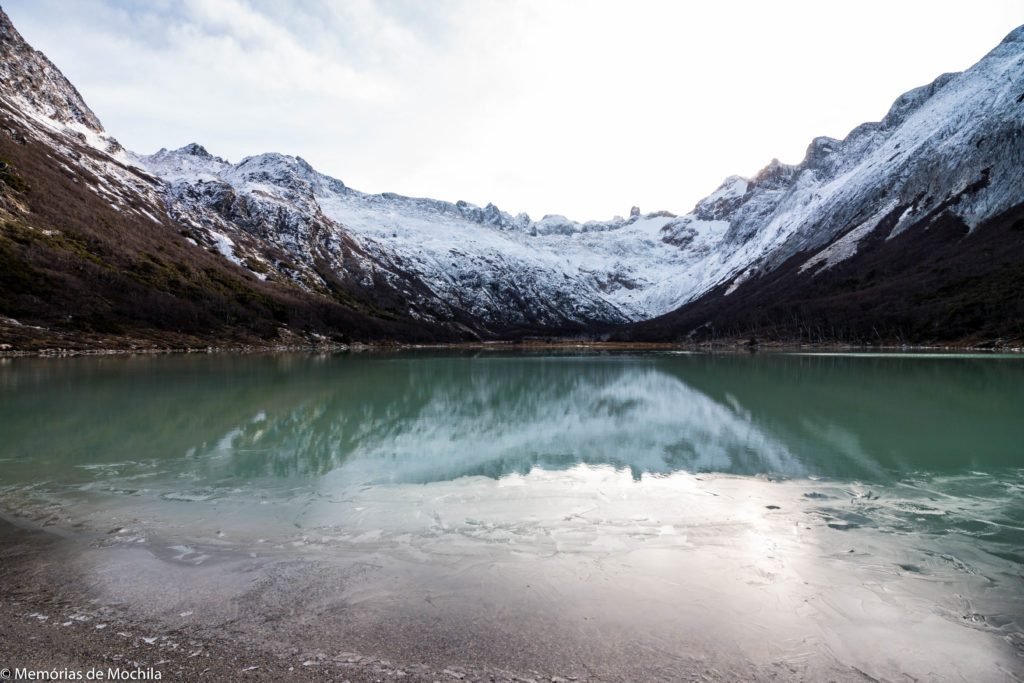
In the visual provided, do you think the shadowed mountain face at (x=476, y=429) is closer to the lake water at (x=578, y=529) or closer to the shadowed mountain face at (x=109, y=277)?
the lake water at (x=578, y=529)

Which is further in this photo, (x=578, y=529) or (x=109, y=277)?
(x=109, y=277)

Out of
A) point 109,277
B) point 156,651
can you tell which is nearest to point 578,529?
→ point 156,651

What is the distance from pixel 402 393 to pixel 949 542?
36008 millimetres

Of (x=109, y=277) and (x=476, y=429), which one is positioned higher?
(x=109, y=277)

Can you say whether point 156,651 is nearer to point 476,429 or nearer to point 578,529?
point 578,529

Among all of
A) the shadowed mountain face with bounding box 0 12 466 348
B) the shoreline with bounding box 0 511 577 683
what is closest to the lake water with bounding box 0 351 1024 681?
the shoreline with bounding box 0 511 577 683

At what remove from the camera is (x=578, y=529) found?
12.8 m

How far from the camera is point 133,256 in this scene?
134 metres

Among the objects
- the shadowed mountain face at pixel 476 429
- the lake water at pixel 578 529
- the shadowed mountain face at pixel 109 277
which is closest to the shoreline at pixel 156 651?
the lake water at pixel 578 529

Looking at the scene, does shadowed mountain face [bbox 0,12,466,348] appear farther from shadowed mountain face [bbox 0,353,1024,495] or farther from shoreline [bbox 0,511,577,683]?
shoreline [bbox 0,511,577,683]

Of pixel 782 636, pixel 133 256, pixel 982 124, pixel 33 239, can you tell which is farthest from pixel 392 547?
pixel 982 124

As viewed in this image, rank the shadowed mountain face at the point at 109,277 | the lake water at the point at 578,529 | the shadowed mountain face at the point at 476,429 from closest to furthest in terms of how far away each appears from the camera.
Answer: the lake water at the point at 578,529
the shadowed mountain face at the point at 476,429
the shadowed mountain face at the point at 109,277

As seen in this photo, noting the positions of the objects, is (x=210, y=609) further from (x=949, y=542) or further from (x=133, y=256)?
(x=133, y=256)

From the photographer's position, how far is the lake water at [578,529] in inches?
304
